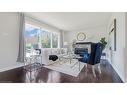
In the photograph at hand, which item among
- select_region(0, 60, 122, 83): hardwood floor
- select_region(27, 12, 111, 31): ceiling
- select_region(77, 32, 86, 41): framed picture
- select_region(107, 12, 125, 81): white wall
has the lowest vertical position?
select_region(0, 60, 122, 83): hardwood floor

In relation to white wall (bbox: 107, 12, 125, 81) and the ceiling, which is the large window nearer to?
the ceiling

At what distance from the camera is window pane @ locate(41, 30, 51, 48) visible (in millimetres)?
7501

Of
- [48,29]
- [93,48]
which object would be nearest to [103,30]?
[48,29]

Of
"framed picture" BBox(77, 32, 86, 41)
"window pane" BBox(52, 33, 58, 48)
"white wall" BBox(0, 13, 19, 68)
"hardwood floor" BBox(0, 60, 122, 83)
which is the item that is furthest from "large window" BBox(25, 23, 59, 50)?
"hardwood floor" BBox(0, 60, 122, 83)

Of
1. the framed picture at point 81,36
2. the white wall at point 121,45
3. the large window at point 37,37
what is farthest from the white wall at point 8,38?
the framed picture at point 81,36

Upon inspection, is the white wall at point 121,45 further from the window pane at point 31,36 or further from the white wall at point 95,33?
the white wall at point 95,33

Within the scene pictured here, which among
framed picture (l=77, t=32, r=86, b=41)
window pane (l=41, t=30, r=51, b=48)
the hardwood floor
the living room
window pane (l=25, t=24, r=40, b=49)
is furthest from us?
framed picture (l=77, t=32, r=86, b=41)

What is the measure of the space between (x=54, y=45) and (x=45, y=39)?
4.50 feet

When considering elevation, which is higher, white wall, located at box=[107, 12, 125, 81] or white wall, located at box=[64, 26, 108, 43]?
white wall, located at box=[64, 26, 108, 43]

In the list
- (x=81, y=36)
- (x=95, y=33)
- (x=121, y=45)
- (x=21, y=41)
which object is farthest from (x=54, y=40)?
(x=121, y=45)

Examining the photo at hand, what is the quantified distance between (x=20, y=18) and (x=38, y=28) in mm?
1809
